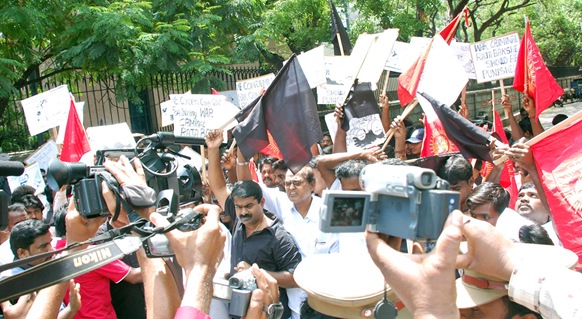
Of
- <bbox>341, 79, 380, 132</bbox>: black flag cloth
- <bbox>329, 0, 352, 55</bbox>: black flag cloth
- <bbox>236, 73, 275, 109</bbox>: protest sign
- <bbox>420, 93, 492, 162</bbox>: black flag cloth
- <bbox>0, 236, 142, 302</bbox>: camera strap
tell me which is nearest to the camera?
<bbox>0, 236, 142, 302</bbox>: camera strap

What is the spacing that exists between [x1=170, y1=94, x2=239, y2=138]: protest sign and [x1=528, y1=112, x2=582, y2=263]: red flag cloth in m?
3.05

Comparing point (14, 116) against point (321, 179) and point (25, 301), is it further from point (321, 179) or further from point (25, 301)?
point (25, 301)

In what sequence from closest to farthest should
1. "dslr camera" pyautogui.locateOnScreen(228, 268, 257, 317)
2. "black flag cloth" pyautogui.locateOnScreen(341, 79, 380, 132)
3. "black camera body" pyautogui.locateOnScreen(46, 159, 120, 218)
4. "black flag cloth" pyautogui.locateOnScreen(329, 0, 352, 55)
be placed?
1. "dslr camera" pyautogui.locateOnScreen(228, 268, 257, 317)
2. "black camera body" pyautogui.locateOnScreen(46, 159, 120, 218)
3. "black flag cloth" pyautogui.locateOnScreen(341, 79, 380, 132)
4. "black flag cloth" pyautogui.locateOnScreen(329, 0, 352, 55)

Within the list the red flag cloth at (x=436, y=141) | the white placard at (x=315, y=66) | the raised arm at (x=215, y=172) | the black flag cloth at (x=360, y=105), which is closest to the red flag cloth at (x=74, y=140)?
the raised arm at (x=215, y=172)

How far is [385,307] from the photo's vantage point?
1954 millimetres

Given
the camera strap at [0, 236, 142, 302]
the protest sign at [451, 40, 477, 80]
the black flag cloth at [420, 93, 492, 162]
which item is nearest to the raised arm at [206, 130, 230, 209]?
the black flag cloth at [420, 93, 492, 162]

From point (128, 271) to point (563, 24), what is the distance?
35.7 meters

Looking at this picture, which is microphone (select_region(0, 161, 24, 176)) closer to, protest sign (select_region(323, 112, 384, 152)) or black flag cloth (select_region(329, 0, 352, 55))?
protest sign (select_region(323, 112, 384, 152))

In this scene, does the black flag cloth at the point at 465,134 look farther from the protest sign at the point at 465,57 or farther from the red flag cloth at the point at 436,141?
the protest sign at the point at 465,57

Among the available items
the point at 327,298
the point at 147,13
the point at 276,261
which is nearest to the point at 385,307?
the point at 327,298

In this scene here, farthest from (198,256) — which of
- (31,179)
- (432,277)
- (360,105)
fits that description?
(31,179)

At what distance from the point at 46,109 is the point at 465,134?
5162mm

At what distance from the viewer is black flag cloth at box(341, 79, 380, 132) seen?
628cm

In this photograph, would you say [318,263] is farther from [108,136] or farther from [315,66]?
[108,136]
